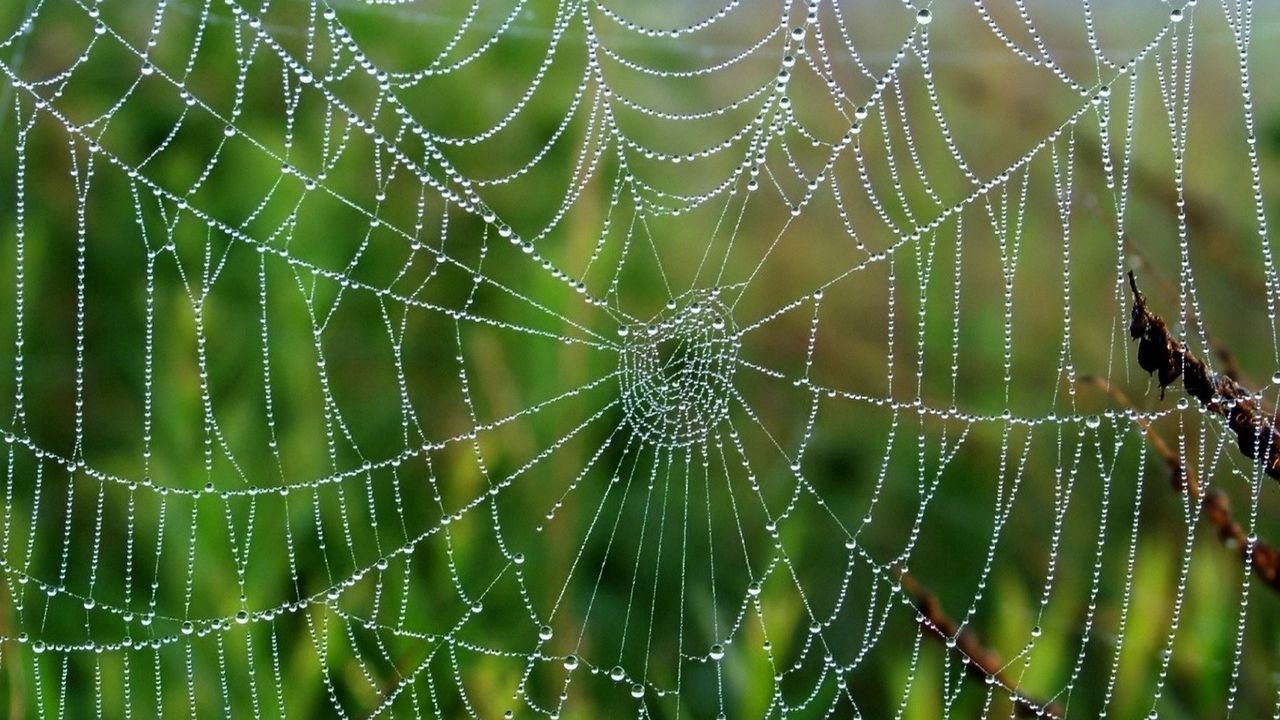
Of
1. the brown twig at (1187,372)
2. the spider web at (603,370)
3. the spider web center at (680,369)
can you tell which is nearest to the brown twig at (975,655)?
the spider web at (603,370)

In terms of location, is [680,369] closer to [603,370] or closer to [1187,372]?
[603,370]

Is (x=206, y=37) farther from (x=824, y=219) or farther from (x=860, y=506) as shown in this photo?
(x=860, y=506)

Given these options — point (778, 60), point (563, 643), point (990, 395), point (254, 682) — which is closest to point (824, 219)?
point (778, 60)

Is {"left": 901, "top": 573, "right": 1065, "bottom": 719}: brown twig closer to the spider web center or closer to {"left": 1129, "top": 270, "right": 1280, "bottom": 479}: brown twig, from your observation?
{"left": 1129, "top": 270, "right": 1280, "bottom": 479}: brown twig

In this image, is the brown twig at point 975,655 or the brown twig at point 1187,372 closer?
the brown twig at point 1187,372

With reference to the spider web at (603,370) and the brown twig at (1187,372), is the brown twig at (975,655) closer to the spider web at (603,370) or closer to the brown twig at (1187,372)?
the spider web at (603,370)

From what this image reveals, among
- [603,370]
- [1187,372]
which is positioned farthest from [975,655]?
[603,370]

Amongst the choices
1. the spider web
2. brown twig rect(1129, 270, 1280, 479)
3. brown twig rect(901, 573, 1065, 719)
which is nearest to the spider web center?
the spider web
